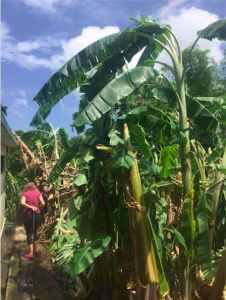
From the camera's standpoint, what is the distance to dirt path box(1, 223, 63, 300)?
458 centimetres

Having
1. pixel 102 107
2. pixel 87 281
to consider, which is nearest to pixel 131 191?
pixel 102 107

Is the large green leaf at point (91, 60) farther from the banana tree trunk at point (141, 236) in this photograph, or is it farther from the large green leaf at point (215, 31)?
the banana tree trunk at point (141, 236)

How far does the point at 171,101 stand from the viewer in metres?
4.26

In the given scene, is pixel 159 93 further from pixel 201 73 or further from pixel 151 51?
pixel 201 73

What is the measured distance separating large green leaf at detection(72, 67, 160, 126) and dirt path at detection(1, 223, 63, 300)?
312 centimetres

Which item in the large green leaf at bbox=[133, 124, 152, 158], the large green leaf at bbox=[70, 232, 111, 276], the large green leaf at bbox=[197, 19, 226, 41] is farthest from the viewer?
the large green leaf at bbox=[197, 19, 226, 41]

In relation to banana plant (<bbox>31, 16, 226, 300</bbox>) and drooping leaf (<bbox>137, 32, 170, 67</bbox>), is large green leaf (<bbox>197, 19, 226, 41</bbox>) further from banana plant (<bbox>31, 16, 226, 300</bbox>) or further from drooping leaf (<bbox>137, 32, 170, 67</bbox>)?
drooping leaf (<bbox>137, 32, 170, 67</bbox>)

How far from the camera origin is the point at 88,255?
331 cm

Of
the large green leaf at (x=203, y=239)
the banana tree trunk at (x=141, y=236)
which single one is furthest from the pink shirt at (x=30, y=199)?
the large green leaf at (x=203, y=239)

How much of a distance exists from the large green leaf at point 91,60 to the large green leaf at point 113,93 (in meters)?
0.93

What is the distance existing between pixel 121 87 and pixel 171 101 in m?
0.93

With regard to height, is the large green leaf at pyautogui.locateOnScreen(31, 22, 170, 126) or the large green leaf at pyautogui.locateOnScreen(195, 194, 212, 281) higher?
the large green leaf at pyautogui.locateOnScreen(31, 22, 170, 126)

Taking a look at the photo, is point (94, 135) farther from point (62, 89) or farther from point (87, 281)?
point (87, 281)

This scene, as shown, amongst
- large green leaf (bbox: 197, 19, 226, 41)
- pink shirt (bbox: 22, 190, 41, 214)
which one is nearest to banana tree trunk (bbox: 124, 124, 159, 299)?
large green leaf (bbox: 197, 19, 226, 41)
